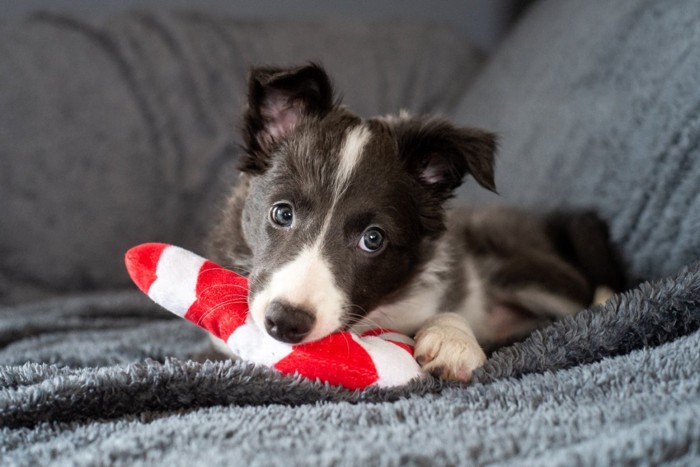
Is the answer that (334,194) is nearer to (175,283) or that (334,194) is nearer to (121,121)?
(175,283)

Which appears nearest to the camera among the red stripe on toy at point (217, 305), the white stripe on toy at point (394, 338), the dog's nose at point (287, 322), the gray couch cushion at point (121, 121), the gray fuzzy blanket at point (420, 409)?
the gray fuzzy blanket at point (420, 409)

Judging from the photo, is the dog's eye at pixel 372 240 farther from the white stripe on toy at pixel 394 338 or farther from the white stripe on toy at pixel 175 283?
the white stripe on toy at pixel 175 283

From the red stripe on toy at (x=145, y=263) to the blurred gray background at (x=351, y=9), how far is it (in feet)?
9.73

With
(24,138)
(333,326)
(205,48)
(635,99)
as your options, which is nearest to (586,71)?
(635,99)

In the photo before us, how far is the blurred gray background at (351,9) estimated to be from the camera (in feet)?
14.8

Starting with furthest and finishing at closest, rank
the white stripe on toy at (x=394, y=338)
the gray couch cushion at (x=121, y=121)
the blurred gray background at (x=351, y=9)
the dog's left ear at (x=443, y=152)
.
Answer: the blurred gray background at (x=351, y=9), the gray couch cushion at (x=121, y=121), the dog's left ear at (x=443, y=152), the white stripe on toy at (x=394, y=338)

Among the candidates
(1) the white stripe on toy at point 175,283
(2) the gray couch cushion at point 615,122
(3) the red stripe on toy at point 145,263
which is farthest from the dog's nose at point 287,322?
(2) the gray couch cushion at point 615,122

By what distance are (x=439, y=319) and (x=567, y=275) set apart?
36.6 inches

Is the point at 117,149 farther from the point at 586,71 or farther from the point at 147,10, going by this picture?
the point at 586,71

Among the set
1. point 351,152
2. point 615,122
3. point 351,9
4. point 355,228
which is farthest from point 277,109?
point 351,9

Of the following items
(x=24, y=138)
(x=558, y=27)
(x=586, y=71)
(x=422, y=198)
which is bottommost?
(x=24, y=138)

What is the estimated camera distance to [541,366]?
1875mm

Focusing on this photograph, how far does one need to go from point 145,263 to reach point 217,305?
262 millimetres

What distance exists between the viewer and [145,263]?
1.95m
